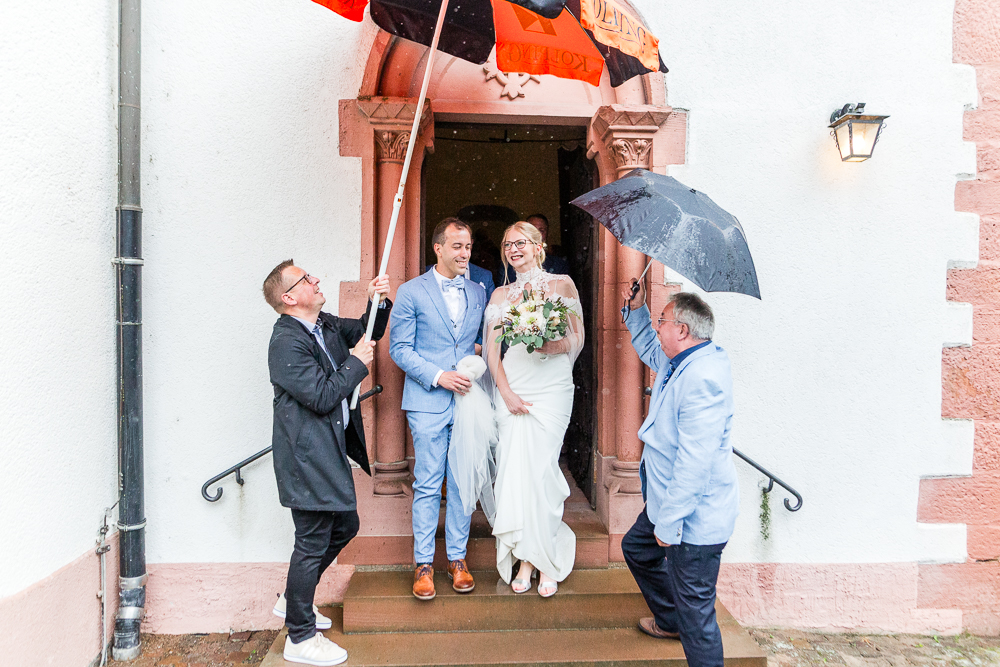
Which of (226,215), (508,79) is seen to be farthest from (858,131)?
(226,215)

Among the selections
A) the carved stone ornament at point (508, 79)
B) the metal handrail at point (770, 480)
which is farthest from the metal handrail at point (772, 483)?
the carved stone ornament at point (508, 79)

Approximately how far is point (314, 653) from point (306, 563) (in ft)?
1.46

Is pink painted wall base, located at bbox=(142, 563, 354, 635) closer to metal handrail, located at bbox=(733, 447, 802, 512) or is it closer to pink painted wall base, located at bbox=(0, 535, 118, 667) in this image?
pink painted wall base, located at bbox=(0, 535, 118, 667)

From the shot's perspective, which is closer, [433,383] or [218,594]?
[433,383]

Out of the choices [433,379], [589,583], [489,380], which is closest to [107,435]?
[433,379]

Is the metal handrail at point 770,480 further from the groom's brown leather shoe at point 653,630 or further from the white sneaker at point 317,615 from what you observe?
the white sneaker at point 317,615

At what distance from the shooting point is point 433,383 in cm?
314

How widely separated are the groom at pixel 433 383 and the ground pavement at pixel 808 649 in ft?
3.62

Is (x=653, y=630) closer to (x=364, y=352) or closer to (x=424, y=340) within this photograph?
(x=424, y=340)

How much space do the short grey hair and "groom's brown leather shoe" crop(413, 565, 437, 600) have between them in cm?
180

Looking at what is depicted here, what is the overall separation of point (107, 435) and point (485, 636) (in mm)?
2247

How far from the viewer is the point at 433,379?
10.3 feet

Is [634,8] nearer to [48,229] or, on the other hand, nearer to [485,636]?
[48,229]

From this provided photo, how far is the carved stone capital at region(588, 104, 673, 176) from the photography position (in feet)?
11.4
